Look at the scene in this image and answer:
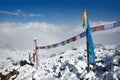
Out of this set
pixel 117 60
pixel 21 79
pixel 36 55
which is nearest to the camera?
pixel 117 60

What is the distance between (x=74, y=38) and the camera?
16938mm

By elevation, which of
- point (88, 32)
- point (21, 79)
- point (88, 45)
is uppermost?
point (88, 32)

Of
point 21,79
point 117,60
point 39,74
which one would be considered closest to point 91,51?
point 117,60

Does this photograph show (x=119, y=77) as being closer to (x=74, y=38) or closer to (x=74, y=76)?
(x=74, y=76)

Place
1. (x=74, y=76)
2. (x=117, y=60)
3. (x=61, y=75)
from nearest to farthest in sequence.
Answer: (x=117, y=60) → (x=74, y=76) → (x=61, y=75)

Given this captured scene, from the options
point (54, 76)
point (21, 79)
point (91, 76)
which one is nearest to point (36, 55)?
point (21, 79)

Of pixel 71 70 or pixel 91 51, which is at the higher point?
pixel 91 51

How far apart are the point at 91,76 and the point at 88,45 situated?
2.56m

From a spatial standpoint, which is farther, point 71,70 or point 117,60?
point 71,70

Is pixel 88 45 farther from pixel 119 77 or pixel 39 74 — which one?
pixel 39 74

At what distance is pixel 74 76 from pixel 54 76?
2923 mm

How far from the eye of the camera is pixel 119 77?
12320mm

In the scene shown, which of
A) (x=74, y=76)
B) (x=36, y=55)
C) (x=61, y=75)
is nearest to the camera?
(x=74, y=76)

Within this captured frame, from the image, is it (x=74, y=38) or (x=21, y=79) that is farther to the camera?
(x=21, y=79)
